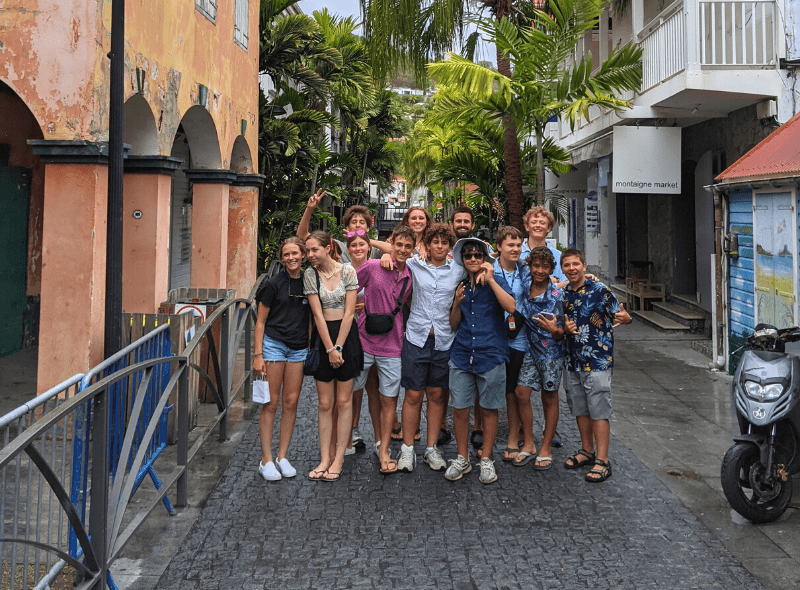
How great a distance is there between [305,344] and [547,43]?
7.62 meters

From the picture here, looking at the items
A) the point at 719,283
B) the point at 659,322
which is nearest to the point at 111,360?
the point at 719,283

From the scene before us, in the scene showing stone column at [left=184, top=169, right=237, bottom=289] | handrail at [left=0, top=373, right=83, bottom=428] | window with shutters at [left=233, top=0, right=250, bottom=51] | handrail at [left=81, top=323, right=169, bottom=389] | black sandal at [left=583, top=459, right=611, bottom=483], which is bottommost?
black sandal at [left=583, top=459, right=611, bottom=483]

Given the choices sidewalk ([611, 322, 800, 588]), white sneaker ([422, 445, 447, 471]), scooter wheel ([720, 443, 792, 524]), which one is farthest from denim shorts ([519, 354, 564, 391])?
scooter wheel ([720, 443, 792, 524])

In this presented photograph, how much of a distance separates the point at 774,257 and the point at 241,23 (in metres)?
8.50

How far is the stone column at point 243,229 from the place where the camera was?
12930 millimetres

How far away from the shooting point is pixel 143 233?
8.09 metres

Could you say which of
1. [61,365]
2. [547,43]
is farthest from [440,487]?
[547,43]

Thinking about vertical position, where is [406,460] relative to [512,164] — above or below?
below

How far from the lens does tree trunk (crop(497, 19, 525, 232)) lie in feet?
41.1

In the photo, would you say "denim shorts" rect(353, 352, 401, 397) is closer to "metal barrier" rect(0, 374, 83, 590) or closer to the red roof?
"metal barrier" rect(0, 374, 83, 590)

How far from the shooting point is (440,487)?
5.50 m

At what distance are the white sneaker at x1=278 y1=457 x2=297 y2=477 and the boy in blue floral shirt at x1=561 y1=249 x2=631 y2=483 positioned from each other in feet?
6.96

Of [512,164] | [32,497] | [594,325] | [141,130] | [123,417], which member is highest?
[512,164]

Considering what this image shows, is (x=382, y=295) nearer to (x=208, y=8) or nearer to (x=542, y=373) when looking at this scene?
(x=542, y=373)
